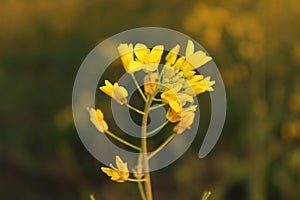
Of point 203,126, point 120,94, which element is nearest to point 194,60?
point 120,94

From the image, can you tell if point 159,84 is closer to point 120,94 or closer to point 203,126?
point 120,94

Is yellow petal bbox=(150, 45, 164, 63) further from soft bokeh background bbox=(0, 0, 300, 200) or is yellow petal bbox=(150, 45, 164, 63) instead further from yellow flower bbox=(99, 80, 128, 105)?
soft bokeh background bbox=(0, 0, 300, 200)

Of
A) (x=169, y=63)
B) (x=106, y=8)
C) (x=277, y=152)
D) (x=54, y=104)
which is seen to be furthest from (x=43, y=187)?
(x=106, y=8)

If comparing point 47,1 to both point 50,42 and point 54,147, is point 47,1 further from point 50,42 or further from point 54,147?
point 54,147

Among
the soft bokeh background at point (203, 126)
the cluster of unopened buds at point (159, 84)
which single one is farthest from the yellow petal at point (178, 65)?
the soft bokeh background at point (203, 126)

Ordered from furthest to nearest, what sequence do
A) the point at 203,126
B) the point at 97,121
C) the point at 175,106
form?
the point at 203,126, the point at 97,121, the point at 175,106

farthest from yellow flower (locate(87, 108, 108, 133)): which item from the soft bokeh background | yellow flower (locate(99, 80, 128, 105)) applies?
the soft bokeh background
